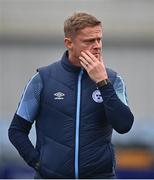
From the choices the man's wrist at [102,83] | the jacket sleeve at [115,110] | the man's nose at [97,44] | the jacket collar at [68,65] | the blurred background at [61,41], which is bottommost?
the blurred background at [61,41]

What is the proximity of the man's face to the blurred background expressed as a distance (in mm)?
15374

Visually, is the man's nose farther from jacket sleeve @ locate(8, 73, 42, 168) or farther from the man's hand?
jacket sleeve @ locate(8, 73, 42, 168)

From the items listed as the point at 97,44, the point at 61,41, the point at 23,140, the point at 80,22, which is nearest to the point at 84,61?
the point at 97,44

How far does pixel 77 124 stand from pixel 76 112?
0.24ft

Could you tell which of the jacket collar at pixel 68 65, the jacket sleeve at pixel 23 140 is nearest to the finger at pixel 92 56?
the jacket collar at pixel 68 65

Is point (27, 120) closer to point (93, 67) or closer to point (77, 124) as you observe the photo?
point (77, 124)

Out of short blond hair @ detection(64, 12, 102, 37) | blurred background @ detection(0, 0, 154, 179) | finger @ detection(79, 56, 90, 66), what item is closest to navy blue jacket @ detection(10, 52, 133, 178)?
finger @ detection(79, 56, 90, 66)

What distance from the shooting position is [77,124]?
4.66 meters

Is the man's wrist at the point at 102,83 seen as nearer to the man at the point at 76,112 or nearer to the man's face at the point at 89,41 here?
the man at the point at 76,112

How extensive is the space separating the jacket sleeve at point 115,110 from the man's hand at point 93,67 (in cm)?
8

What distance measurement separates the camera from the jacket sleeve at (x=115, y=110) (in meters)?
4.55

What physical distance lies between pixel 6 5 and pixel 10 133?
51.7ft

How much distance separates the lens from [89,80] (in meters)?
4.78

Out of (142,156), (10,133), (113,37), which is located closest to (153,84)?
(113,37)
